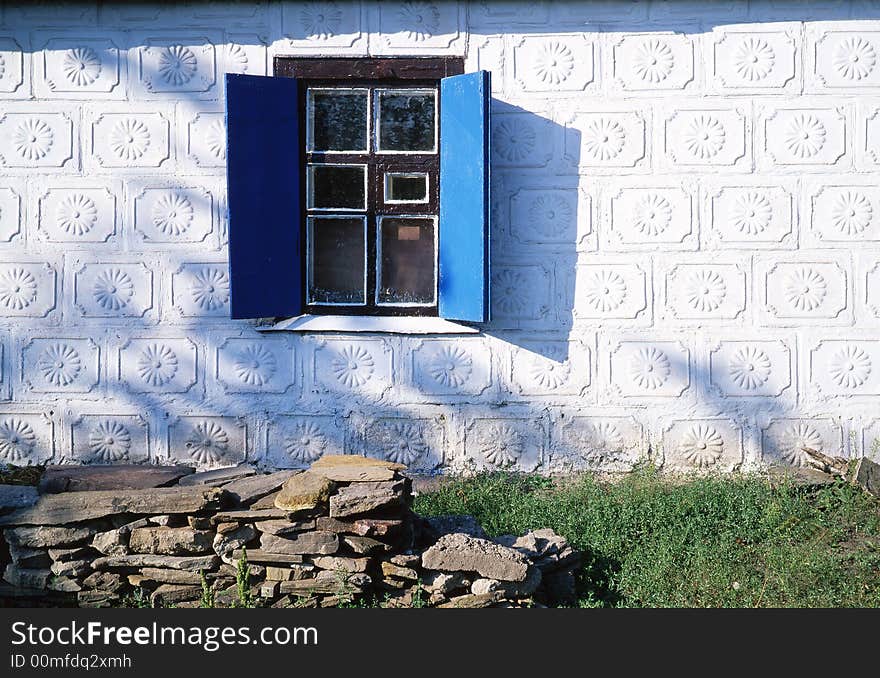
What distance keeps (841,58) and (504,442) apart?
3287 mm

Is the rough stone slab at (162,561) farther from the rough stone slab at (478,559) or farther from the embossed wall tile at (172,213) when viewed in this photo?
Result: the embossed wall tile at (172,213)

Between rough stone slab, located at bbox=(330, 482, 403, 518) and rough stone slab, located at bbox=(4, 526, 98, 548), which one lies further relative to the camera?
rough stone slab, located at bbox=(4, 526, 98, 548)

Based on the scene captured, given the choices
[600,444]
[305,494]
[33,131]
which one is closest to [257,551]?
[305,494]

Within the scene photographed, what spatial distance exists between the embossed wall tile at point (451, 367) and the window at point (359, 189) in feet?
0.79

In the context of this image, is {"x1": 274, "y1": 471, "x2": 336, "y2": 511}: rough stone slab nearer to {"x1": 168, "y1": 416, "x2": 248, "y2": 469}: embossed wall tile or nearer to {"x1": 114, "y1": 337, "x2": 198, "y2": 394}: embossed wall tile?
{"x1": 168, "y1": 416, "x2": 248, "y2": 469}: embossed wall tile

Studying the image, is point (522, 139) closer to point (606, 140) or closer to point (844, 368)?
point (606, 140)

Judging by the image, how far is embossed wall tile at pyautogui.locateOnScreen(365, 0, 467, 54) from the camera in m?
5.62

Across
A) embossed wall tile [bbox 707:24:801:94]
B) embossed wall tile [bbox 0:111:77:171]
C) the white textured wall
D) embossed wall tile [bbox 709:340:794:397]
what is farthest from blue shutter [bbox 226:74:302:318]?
embossed wall tile [bbox 709:340:794:397]

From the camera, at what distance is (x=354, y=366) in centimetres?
570

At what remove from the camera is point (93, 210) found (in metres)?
5.72

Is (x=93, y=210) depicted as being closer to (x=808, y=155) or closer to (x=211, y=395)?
(x=211, y=395)

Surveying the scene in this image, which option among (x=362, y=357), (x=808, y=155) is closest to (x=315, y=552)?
(x=362, y=357)

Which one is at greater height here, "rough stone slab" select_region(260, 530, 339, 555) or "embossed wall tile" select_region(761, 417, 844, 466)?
"embossed wall tile" select_region(761, 417, 844, 466)

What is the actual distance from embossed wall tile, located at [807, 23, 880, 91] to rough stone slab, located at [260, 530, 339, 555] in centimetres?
416
